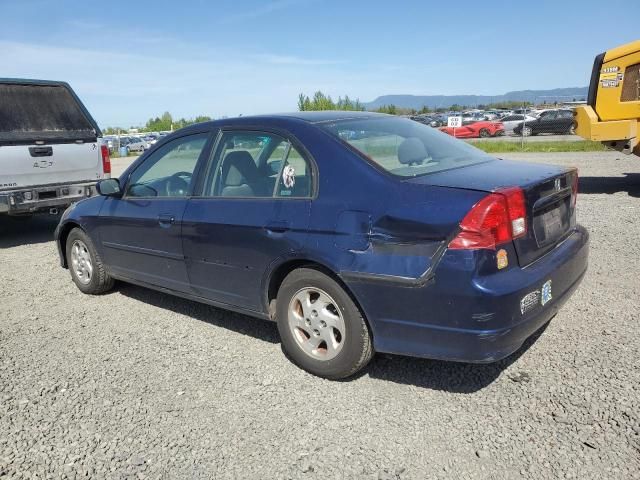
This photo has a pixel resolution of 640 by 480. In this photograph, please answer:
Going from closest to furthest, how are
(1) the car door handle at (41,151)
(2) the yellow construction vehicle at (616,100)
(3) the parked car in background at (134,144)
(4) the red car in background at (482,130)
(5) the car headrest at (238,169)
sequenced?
(5) the car headrest at (238,169) < (1) the car door handle at (41,151) < (2) the yellow construction vehicle at (616,100) < (4) the red car in background at (482,130) < (3) the parked car in background at (134,144)

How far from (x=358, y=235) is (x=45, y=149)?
634cm

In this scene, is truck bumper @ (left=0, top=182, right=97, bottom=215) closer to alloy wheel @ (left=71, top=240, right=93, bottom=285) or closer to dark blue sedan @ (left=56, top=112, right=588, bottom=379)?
alloy wheel @ (left=71, top=240, right=93, bottom=285)

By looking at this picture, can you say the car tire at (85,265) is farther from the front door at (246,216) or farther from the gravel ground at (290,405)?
the front door at (246,216)

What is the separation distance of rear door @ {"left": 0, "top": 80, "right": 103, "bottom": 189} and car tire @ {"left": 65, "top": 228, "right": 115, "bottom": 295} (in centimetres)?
265

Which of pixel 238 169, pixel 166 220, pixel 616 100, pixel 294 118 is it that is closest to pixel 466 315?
pixel 294 118

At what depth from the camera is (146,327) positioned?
14.8 ft

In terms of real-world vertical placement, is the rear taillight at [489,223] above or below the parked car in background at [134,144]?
above

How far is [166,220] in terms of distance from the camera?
4203 mm

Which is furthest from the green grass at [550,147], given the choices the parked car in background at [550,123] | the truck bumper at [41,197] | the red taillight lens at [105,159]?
the truck bumper at [41,197]

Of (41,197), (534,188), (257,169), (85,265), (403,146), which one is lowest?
(85,265)

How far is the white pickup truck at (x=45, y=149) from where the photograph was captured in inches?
293

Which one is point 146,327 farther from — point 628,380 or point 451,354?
point 628,380

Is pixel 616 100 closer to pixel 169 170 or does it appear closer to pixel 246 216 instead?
pixel 169 170

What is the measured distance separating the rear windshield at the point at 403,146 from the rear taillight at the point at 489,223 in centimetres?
55
